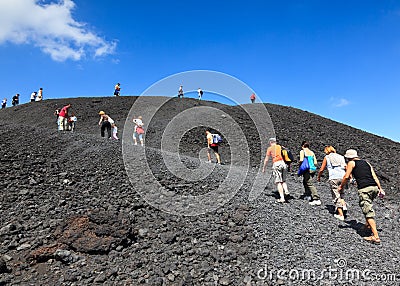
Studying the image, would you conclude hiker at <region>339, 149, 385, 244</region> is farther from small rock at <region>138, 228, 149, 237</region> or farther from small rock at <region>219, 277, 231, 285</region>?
small rock at <region>138, 228, 149, 237</region>

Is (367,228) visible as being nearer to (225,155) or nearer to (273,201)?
(273,201)

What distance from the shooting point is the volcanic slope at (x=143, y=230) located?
5266mm

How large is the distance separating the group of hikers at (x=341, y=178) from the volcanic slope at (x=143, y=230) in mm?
399

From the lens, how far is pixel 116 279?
502 centimetres

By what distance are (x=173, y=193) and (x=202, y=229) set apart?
171 cm

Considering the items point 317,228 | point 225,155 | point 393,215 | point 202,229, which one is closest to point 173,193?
point 202,229

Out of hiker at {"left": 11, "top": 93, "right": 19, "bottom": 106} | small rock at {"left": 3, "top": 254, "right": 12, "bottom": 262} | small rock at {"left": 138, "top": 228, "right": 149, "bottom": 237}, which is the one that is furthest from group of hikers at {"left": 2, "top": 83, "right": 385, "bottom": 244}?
hiker at {"left": 11, "top": 93, "right": 19, "bottom": 106}

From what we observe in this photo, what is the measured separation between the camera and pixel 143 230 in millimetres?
6379

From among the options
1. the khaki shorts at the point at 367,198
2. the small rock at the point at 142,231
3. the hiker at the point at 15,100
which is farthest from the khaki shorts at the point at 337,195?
the hiker at the point at 15,100

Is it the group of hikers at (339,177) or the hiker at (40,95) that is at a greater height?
the hiker at (40,95)

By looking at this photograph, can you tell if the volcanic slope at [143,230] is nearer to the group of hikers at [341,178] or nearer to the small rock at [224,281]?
the small rock at [224,281]

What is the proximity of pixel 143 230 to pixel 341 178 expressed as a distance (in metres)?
5.65

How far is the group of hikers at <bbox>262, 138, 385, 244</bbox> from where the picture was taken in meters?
6.98

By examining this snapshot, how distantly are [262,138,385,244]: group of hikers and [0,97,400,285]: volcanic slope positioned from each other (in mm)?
399
